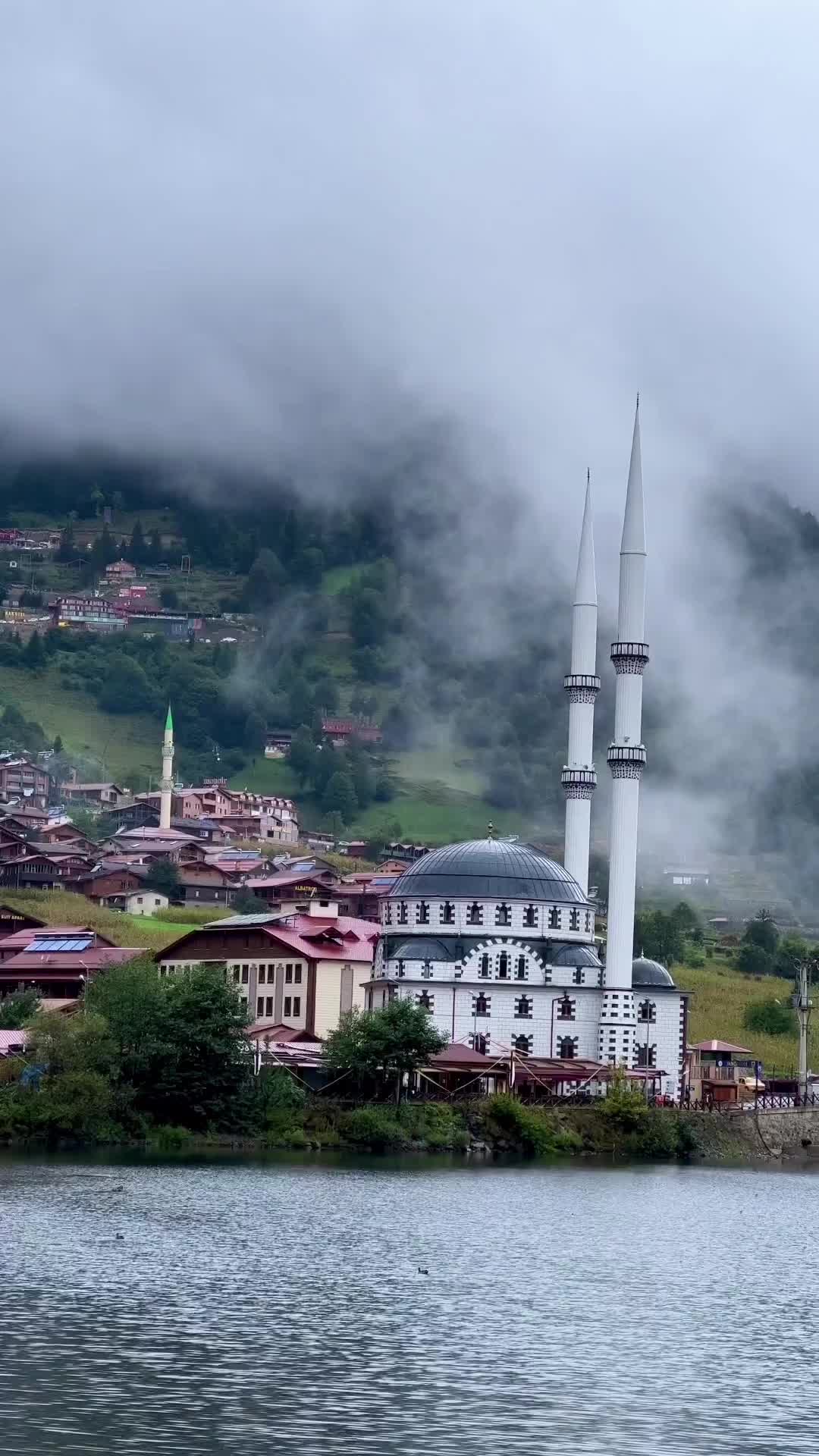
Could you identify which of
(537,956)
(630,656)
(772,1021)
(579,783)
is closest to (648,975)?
(537,956)

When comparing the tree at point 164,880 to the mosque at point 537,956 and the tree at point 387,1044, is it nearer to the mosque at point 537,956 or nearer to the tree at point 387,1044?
the mosque at point 537,956

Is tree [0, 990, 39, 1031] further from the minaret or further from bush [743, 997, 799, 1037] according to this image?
bush [743, 997, 799, 1037]

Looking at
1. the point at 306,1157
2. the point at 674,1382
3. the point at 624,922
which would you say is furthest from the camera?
the point at 624,922

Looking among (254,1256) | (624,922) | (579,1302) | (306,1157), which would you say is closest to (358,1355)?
(579,1302)

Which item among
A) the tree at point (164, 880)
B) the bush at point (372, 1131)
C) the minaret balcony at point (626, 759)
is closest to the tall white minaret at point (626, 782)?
the minaret balcony at point (626, 759)

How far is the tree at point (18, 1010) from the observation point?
102 metres

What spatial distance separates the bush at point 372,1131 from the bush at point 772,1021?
169ft

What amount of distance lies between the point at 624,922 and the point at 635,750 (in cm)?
904

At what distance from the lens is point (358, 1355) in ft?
132

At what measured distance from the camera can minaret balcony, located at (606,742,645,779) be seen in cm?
11912

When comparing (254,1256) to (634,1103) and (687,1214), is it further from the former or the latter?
(634,1103)

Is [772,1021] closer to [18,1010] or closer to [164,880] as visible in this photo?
[18,1010]

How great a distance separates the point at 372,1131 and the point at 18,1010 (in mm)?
20132

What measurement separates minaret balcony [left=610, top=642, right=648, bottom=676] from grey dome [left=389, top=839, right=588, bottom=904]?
10.3 metres
